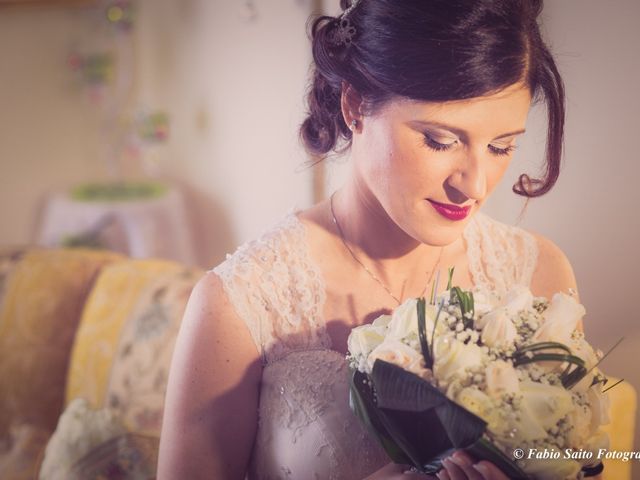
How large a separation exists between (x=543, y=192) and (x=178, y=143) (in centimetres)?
228

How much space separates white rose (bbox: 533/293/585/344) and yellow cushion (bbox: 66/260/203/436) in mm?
1087

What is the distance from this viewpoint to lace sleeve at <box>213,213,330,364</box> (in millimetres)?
1155

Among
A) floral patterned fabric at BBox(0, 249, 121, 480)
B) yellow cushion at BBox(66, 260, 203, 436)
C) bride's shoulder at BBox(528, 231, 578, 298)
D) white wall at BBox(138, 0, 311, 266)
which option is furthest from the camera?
floral patterned fabric at BBox(0, 249, 121, 480)

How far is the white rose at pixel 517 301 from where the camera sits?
2.92 ft

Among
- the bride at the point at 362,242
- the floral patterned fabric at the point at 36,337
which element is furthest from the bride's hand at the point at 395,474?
the floral patterned fabric at the point at 36,337

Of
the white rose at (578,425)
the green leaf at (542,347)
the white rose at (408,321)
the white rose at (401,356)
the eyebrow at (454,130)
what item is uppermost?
the eyebrow at (454,130)

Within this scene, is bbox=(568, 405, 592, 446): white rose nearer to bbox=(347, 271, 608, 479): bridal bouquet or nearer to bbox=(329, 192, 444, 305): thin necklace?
bbox=(347, 271, 608, 479): bridal bouquet

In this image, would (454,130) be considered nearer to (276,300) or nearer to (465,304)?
(465,304)

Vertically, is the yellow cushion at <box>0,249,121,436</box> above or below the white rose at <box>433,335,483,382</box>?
below

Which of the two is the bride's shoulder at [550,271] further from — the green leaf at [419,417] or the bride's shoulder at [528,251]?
the green leaf at [419,417]

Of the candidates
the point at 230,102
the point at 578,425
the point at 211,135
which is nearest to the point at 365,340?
the point at 578,425

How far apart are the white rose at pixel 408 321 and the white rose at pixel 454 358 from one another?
32 mm

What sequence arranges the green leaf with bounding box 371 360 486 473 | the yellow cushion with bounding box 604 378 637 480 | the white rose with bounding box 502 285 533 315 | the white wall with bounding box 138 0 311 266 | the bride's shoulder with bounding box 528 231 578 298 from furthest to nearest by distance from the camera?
the white wall with bounding box 138 0 311 266 → the bride's shoulder with bounding box 528 231 578 298 → the yellow cushion with bounding box 604 378 637 480 → the white rose with bounding box 502 285 533 315 → the green leaf with bounding box 371 360 486 473

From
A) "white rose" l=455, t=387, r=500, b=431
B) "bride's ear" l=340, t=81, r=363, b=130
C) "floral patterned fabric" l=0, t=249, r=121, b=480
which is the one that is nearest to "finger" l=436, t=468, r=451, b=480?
"white rose" l=455, t=387, r=500, b=431
